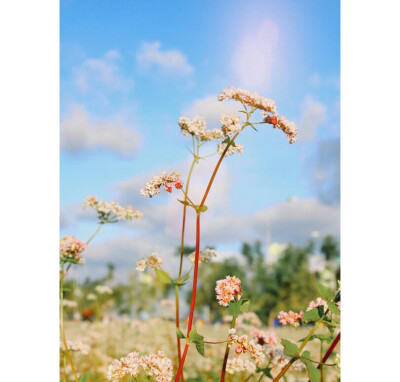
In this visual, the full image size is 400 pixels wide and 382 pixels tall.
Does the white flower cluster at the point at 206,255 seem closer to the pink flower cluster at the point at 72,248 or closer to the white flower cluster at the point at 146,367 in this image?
the white flower cluster at the point at 146,367

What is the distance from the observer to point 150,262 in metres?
1.18

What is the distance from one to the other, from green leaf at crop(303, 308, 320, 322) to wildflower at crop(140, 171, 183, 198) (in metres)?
0.42

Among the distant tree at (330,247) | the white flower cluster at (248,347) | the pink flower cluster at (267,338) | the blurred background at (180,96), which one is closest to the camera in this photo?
the white flower cluster at (248,347)

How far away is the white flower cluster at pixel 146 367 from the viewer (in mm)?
1092

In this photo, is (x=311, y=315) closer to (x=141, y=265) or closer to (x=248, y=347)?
(x=248, y=347)

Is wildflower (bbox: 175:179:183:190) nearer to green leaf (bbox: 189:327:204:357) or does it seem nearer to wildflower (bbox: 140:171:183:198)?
wildflower (bbox: 140:171:183:198)

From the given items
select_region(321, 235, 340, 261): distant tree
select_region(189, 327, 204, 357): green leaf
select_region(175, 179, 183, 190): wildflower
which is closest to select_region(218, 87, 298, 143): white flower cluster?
select_region(175, 179, 183, 190): wildflower

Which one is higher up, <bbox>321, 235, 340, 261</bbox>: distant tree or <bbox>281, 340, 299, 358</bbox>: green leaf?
<bbox>321, 235, 340, 261</bbox>: distant tree

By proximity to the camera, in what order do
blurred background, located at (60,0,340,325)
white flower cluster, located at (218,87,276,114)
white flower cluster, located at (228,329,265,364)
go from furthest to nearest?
blurred background, located at (60,0,340,325), white flower cluster, located at (218,87,276,114), white flower cluster, located at (228,329,265,364)

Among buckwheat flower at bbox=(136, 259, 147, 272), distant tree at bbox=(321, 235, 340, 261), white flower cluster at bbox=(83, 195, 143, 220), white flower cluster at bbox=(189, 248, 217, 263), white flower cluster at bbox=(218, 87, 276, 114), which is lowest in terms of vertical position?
buckwheat flower at bbox=(136, 259, 147, 272)

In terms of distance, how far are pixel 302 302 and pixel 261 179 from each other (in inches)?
143

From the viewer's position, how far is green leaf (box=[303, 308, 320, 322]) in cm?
117

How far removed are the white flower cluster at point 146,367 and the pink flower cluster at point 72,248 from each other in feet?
1.27

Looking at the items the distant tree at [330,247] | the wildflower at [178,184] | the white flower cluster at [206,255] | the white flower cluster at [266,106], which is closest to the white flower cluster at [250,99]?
the white flower cluster at [266,106]
